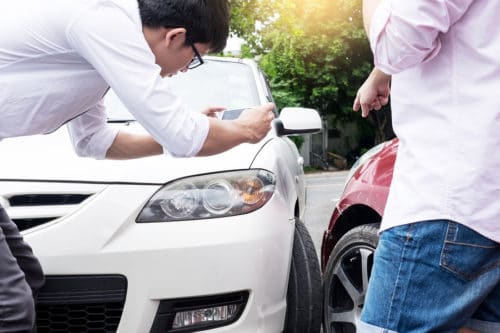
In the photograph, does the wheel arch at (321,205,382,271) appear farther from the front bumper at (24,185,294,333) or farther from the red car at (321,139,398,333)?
the front bumper at (24,185,294,333)

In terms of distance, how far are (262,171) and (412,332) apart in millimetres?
1198

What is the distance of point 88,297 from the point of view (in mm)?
1975

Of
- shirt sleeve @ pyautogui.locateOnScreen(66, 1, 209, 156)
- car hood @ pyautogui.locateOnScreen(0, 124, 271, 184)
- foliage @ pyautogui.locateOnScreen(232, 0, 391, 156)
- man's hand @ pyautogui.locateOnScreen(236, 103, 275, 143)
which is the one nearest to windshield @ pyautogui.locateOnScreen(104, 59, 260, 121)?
car hood @ pyautogui.locateOnScreen(0, 124, 271, 184)

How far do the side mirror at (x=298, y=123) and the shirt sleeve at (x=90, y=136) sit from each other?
43.8 inches

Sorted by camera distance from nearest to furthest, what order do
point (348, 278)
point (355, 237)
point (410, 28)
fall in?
point (410, 28)
point (355, 237)
point (348, 278)

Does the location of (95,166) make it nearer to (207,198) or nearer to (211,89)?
(207,198)

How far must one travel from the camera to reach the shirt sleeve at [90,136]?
2.13 meters

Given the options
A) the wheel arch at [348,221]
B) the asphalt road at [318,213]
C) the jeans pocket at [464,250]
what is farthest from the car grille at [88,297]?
the asphalt road at [318,213]

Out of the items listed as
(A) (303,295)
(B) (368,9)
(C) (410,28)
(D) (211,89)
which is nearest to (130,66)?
(B) (368,9)

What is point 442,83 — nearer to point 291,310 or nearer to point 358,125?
point 291,310

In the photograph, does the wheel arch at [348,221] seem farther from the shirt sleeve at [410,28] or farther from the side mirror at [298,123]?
the shirt sleeve at [410,28]

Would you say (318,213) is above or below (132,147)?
below

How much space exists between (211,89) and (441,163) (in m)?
2.40

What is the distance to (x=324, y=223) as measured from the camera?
269 inches
